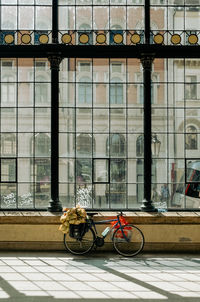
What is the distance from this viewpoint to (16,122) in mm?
8227

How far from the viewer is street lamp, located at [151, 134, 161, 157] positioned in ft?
27.5

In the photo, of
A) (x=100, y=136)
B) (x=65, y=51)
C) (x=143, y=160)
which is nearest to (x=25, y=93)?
(x=65, y=51)

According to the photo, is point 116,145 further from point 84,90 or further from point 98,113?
point 84,90

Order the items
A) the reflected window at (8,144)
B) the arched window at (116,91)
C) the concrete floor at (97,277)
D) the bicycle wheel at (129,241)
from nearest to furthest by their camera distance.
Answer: the concrete floor at (97,277) → the bicycle wheel at (129,241) → the reflected window at (8,144) → the arched window at (116,91)

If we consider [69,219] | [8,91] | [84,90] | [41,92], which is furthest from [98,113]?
[69,219]

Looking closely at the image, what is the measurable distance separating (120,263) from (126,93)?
3.57 m

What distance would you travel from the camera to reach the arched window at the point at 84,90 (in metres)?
8.34

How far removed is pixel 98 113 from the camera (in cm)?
845

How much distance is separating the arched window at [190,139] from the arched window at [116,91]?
5.27ft

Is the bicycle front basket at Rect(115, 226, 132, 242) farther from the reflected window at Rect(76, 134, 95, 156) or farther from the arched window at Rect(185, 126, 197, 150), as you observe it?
the arched window at Rect(185, 126, 197, 150)

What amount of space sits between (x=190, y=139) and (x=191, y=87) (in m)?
1.11

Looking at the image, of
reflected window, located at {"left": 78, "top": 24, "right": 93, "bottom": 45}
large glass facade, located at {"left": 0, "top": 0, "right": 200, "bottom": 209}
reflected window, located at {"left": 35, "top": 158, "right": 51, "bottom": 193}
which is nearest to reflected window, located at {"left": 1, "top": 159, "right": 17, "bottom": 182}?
large glass facade, located at {"left": 0, "top": 0, "right": 200, "bottom": 209}

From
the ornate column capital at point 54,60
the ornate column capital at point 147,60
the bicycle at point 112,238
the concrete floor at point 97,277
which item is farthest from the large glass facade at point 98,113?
the concrete floor at point 97,277

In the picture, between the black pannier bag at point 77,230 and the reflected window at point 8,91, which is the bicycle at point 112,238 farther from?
the reflected window at point 8,91
